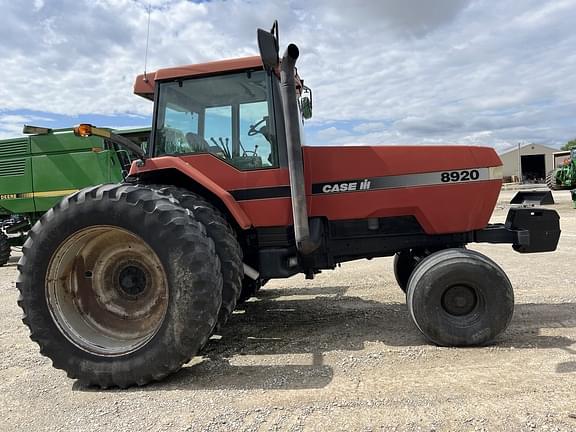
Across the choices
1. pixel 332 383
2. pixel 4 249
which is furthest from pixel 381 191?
pixel 4 249

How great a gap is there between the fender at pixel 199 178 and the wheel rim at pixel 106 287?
62cm

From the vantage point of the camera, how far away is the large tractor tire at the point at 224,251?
3648 mm

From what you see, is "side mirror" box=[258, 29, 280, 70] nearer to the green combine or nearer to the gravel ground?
the gravel ground

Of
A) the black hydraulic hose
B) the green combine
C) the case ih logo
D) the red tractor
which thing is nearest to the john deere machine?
the green combine

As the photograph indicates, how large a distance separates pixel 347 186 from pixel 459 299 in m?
1.31

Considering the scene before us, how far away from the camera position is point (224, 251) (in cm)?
366

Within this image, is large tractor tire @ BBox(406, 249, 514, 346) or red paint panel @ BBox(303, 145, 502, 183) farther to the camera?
red paint panel @ BBox(303, 145, 502, 183)

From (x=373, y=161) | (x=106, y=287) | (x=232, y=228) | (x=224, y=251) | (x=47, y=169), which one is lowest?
(x=106, y=287)

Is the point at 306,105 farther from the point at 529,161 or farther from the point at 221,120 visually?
the point at 529,161

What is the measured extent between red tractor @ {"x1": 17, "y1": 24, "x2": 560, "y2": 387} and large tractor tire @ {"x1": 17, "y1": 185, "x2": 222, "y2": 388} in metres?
0.01

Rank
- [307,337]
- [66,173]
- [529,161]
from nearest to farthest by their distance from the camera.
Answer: [307,337]
[66,173]
[529,161]

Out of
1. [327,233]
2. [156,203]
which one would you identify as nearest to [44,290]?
[156,203]

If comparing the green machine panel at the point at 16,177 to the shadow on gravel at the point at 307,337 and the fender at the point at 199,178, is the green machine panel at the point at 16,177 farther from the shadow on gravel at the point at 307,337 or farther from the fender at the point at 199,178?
the fender at the point at 199,178

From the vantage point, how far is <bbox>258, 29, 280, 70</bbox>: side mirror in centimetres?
332
